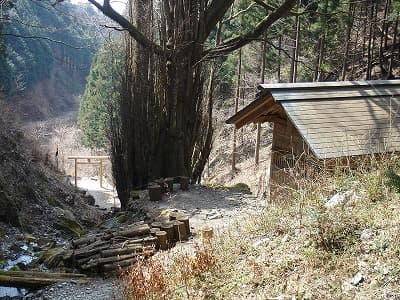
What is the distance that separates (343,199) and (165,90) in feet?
24.5

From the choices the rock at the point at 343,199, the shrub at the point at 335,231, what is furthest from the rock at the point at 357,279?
the rock at the point at 343,199

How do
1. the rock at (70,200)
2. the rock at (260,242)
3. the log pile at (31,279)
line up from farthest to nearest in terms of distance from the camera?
the rock at (70,200), the log pile at (31,279), the rock at (260,242)

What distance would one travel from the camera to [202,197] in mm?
9508

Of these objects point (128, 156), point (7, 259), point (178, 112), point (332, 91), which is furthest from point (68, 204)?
point (332, 91)

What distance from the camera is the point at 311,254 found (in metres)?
3.73

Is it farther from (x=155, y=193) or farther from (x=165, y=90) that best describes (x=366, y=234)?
(x=165, y=90)

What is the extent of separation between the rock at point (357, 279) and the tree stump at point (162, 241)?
3.51 m

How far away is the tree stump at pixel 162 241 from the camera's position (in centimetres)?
627

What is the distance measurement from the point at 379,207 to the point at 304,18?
1775 centimetres

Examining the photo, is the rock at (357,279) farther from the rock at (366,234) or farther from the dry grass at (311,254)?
the rock at (366,234)

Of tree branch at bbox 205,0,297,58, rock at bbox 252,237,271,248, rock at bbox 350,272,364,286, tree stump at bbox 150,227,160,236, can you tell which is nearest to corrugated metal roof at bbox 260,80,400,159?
rock at bbox 252,237,271,248

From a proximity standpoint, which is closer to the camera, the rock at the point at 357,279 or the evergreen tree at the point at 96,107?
the rock at the point at 357,279

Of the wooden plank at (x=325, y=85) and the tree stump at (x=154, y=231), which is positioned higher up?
the wooden plank at (x=325, y=85)

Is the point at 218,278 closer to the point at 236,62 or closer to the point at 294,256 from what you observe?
the point at 294,256
